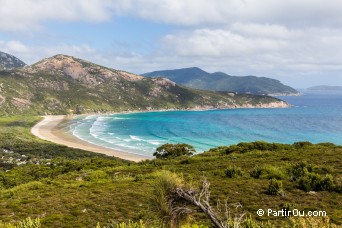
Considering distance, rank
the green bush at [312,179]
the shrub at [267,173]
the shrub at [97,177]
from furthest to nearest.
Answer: the shrub at [97,177], the shrub at [267,173], the green bush at [312,179]

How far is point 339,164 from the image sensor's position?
25.6m

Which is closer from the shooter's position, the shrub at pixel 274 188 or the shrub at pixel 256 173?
the shrub at pixel 274 188

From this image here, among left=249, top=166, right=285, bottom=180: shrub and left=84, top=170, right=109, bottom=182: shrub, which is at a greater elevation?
left=249, top=166, right=285, bottom=180: shrub

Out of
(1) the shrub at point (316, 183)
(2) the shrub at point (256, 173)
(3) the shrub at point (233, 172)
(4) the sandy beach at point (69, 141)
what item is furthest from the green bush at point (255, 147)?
(4) the sandy beach at point (69, 141)

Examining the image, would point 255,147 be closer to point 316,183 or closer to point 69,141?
point 316,183

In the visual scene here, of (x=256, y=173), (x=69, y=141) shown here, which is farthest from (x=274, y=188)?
(x=69, y=141)

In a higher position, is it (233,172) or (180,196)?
(180,196)

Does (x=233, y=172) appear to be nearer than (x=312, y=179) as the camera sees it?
No

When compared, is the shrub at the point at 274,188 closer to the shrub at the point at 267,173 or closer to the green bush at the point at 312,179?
the green bush at the point at 312,179

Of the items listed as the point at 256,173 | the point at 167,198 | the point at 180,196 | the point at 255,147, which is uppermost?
the point at 180,196

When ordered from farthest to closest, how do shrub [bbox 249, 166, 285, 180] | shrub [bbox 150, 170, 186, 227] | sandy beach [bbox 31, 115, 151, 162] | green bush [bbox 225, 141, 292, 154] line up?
sandy beach [bbox 31, 115, 151, 162], green bush [bbox 225, 141, 292, 154], shrub [bbox 249, 166, 285, 180], shrub [bbox 150, 170, 186, 227]

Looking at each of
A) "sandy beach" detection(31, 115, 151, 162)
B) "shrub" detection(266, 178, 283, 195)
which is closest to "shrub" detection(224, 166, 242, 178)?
"shrub" detection(266, 178, 283, 195)

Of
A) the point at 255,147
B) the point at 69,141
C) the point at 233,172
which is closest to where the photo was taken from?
the point at 233,172

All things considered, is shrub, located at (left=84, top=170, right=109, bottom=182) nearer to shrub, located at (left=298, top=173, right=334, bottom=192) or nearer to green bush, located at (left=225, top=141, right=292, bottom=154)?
shrub, located at (left=298, top=173, right=334, bottom=192)
